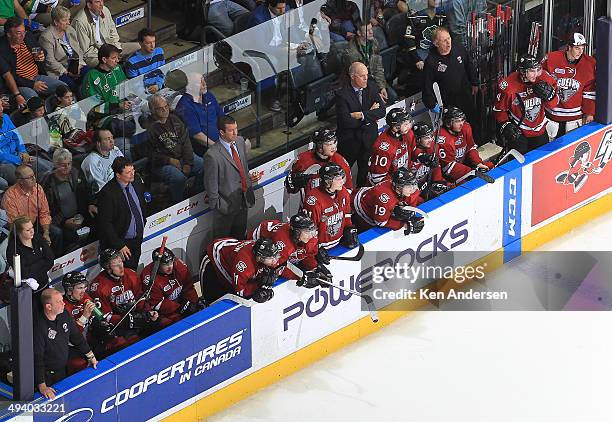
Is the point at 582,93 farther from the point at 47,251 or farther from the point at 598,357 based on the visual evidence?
the point at 47,251

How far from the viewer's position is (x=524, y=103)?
51.1 ft

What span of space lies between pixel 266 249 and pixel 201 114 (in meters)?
1.38

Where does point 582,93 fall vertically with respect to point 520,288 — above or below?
above

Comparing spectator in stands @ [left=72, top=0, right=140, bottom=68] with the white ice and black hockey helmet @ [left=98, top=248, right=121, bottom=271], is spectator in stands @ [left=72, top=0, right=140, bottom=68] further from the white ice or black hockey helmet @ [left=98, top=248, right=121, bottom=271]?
→ the white ice

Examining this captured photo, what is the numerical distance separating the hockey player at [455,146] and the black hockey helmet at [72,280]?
342cm

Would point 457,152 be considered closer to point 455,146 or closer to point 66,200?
point 455,146

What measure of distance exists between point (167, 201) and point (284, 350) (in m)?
1.43

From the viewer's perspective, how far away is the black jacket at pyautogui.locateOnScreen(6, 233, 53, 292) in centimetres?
1315

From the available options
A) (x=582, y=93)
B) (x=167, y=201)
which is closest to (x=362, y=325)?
(x=167, y=201)

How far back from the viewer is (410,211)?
14.4m

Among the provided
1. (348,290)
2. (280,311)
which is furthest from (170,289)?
(348,290)

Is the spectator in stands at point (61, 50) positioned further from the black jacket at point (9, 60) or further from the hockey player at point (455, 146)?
the hockey player at point (455, 146)

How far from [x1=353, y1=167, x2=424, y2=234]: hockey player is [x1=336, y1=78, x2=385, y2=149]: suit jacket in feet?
2.24

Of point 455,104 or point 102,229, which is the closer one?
point 102,229
